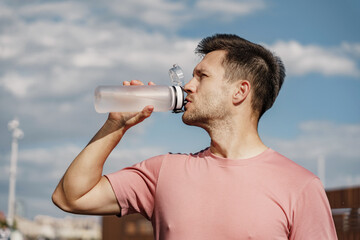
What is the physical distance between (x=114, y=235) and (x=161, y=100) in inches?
403

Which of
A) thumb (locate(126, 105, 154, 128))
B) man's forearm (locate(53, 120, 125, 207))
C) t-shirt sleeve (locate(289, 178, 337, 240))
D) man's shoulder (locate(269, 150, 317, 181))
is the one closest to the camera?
t-shirt sleeve (locate(289, 178, 337, 240))

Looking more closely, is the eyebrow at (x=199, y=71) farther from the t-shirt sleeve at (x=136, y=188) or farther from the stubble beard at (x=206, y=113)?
the t-shirt sleeve at (x=136, y=188)

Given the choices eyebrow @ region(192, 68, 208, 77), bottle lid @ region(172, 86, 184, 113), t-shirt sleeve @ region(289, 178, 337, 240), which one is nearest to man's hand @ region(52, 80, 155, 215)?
bottle lid @ region(172, 86, 184, 113)

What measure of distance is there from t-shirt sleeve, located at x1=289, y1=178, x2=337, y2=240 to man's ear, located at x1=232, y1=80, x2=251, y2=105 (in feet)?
2.15

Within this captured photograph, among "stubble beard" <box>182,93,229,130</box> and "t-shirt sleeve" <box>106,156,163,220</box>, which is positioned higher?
"stubble beard" <box>182,93,229,130</box>

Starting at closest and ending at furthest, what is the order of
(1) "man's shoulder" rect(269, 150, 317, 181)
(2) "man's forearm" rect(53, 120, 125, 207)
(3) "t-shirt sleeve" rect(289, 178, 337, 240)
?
(3) "t-shirt sleeve" rect(289, 178, 337, 240) → (1) "man's shoulder" rect(269, 150, 317, 181) → (2) "man's forearm" rect(53, 120, 125, 207)

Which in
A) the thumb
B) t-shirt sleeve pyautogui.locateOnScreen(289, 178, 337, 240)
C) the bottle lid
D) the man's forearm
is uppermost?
the bottle lid

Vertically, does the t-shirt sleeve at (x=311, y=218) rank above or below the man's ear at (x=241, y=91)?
below

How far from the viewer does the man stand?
314 centimetres

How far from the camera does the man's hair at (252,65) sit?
11.9 feet

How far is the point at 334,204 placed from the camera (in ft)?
14.9

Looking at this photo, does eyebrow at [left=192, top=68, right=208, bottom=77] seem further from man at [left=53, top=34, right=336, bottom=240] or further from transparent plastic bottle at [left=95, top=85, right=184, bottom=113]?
transparent plastic bottle at [left=95, top=85, right=184, bottom=113]

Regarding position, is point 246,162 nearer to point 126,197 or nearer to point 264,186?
point 264,186

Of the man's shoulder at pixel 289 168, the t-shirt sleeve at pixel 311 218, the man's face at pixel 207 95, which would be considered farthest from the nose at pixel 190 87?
the t-shirt sleeve at pixel 311 218
